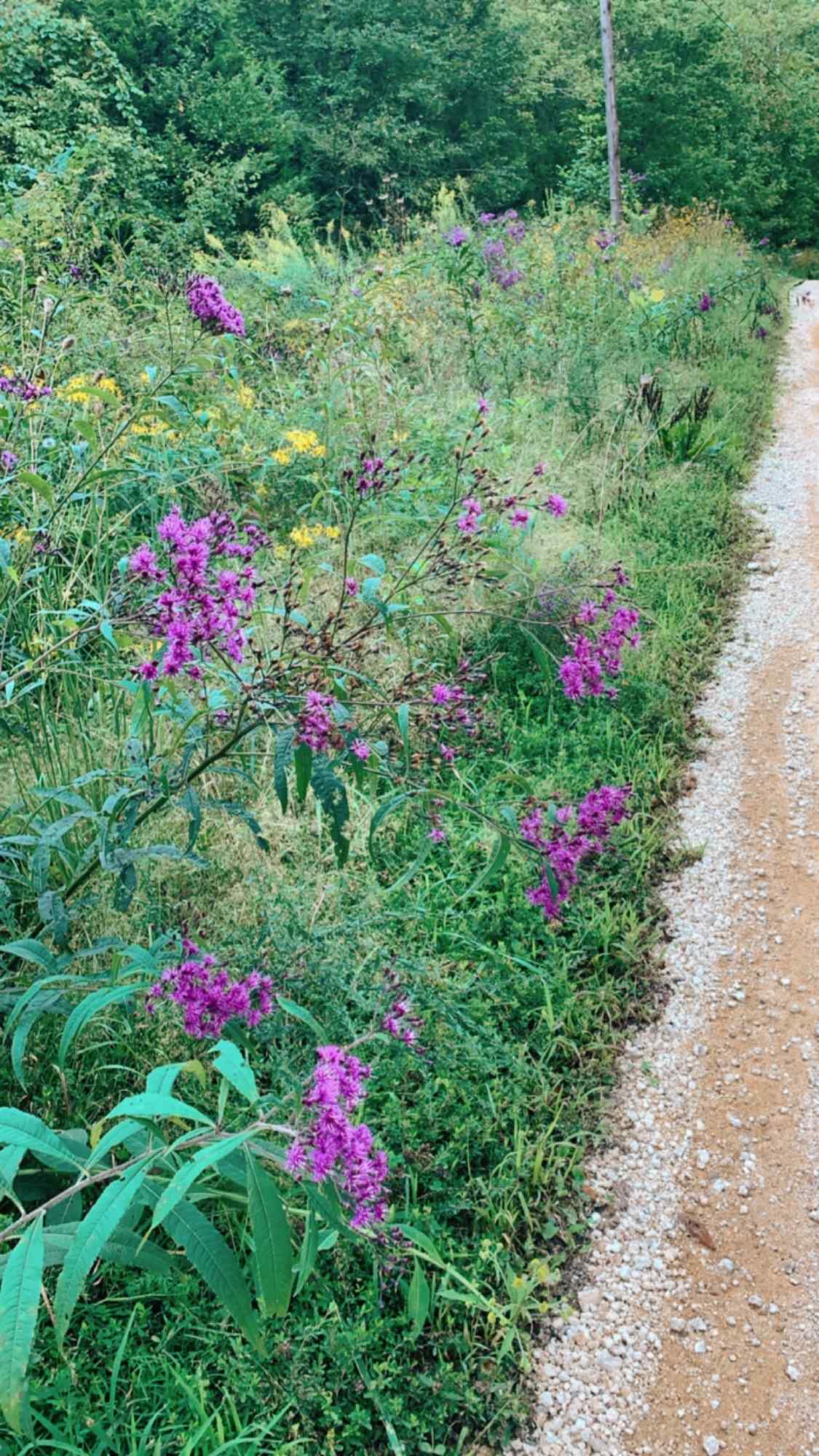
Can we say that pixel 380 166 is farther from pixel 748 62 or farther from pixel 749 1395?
pixel 749 1395

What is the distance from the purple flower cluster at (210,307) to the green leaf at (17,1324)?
2.02m

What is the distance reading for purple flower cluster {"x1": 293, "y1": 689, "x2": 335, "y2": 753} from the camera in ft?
5.02

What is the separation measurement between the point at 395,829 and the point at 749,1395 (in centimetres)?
167

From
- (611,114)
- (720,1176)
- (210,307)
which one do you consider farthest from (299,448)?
(611,114)

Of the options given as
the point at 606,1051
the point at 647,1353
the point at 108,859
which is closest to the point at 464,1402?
the point at 647,1353

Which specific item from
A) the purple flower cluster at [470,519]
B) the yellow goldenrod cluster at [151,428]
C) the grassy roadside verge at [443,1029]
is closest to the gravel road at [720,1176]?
the grassy roadside verge at [443,1029]

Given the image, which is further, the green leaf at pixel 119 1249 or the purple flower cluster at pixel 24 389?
the purple flower cluster at pixel 24 389

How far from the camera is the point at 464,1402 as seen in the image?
5.51ft

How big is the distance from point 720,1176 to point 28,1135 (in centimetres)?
166

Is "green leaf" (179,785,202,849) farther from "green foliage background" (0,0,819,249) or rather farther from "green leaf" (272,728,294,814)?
"green foliage background" (0,0,819,249)

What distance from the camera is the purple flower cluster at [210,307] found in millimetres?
2230

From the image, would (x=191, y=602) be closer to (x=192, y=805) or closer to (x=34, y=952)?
(x=192, y=805)

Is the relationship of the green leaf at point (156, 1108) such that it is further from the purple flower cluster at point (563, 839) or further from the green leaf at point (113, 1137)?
the purple flower cluster at point (563, 839)

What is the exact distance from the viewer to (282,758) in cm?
151
